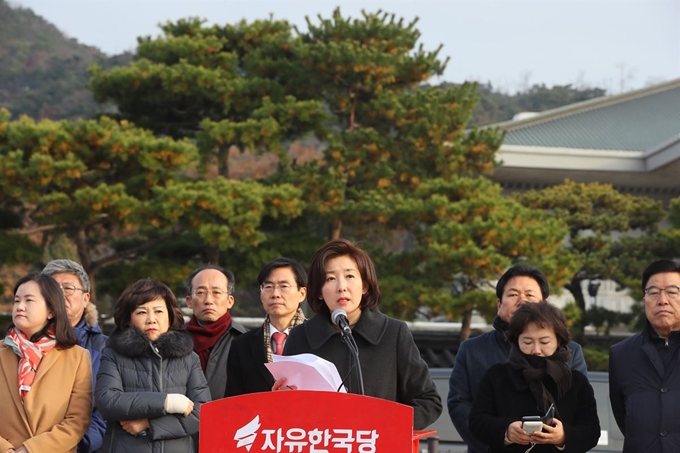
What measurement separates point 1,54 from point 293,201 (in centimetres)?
2505

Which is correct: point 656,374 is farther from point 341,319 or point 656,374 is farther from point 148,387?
point 148,387

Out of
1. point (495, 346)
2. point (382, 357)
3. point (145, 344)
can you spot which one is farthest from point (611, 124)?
point (382, 357)

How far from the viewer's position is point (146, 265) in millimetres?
12750

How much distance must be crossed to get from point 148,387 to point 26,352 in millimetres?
486

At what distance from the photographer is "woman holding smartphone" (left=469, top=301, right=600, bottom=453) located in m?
3.20

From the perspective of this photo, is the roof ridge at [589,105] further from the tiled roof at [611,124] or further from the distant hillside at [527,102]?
the distant hillside at [527,102]

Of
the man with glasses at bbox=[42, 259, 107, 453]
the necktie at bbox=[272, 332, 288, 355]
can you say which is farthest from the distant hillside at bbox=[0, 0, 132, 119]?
the necktie at bbox=[272, 332, 288, 355]

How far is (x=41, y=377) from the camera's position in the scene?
11.5 feet

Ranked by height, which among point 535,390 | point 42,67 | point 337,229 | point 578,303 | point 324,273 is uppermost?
point 42,67

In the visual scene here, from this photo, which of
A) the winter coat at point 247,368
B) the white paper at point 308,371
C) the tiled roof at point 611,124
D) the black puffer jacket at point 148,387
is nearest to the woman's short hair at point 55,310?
the black puffer jacket at point 148,387

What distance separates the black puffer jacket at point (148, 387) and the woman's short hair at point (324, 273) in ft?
2.44

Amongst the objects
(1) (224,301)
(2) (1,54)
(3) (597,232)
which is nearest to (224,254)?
(3) (597,232)

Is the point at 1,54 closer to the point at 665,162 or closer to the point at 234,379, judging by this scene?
the point at 665,162

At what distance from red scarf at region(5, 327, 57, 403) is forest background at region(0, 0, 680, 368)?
316 inches
